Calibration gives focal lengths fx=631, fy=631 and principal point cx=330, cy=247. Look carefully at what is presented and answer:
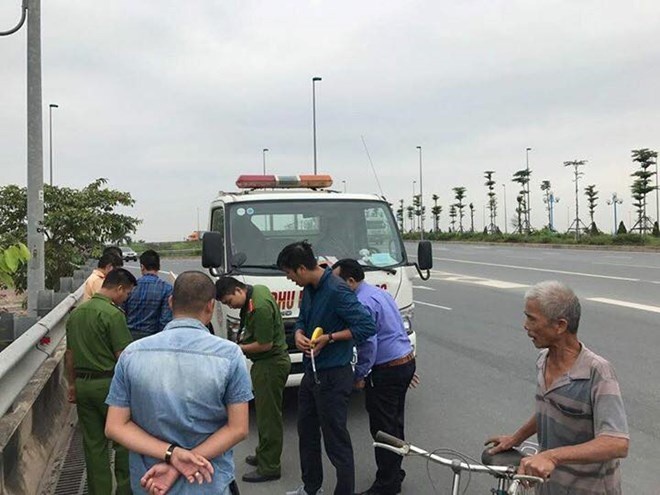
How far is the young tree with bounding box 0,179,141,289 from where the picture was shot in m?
15.1

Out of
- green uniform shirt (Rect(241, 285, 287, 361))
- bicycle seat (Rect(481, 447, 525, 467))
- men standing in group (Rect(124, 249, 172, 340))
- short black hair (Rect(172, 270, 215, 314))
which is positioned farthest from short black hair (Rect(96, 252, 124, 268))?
bicycle seat (Rect(481, 447, 525, 467))

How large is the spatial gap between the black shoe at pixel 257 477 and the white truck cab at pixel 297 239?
1.41 metres

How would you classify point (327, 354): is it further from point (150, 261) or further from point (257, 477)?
point (150, 261)

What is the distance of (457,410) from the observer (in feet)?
21.7

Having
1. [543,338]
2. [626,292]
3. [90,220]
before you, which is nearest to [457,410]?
[543,338]

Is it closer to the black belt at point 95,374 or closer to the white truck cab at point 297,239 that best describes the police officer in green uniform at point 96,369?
the black belt at point 95,374

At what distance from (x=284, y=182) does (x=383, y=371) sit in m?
4.27

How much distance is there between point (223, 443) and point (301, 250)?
6.26 feet

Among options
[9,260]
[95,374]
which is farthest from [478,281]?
[9,260]

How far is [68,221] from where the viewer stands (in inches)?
599

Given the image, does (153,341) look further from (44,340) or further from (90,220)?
(90,220)

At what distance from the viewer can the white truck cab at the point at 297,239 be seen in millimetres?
6312

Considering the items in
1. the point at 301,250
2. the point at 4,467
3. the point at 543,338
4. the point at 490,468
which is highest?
the point at 301,250

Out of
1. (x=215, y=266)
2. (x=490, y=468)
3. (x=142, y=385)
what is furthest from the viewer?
(x=215, y=266)
